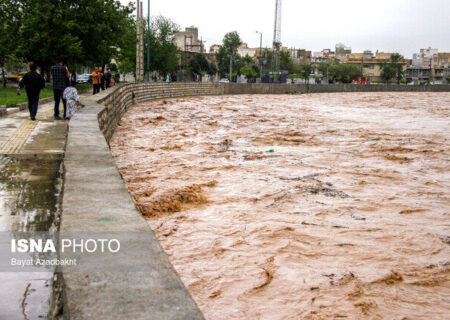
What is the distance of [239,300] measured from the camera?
13.2 ft

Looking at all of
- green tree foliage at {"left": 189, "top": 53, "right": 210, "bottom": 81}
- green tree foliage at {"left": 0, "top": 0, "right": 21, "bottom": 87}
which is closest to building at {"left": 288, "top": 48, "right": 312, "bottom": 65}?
green tree foliage at {"left": 189, "top": 53, "right": 210, "bottom": 81}

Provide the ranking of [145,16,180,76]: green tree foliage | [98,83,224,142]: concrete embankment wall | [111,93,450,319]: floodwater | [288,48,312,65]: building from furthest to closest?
[288,48,312,65]: building, [145,16,180,76]: green tree foliage, [98,83,224,142]: concrete embankment wall, [111,93,450,319]: floodwater

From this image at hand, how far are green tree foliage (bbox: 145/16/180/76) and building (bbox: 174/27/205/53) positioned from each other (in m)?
64.8

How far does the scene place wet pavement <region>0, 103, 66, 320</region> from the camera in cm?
314

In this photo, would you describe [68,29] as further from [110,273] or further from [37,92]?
Result: [110,273]

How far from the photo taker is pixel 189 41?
14162cm

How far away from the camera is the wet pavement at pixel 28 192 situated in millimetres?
3141

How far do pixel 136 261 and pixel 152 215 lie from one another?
3.63 meters

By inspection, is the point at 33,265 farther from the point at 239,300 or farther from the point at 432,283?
the point at 432,283

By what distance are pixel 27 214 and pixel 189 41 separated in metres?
141

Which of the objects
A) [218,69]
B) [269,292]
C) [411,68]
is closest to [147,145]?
[269,292]

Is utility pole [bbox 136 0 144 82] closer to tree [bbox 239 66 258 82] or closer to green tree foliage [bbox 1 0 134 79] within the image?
green tree foliage [bbox 1 0 134 79]

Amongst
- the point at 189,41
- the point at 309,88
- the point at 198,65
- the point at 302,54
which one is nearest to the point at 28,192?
the point at 309,88

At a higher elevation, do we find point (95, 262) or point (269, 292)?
point (95, 262)
